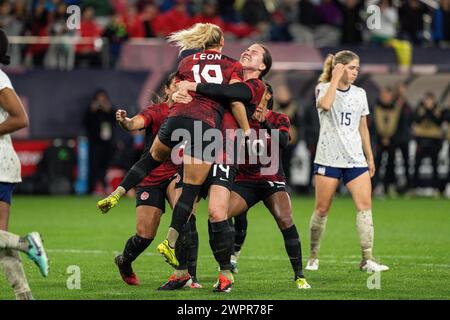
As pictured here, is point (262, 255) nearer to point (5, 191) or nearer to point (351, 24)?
point (5, 191)

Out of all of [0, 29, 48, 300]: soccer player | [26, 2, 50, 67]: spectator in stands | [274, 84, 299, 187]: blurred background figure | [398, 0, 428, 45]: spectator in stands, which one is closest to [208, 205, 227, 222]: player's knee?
[0, 29, 48, 300]: soccer player

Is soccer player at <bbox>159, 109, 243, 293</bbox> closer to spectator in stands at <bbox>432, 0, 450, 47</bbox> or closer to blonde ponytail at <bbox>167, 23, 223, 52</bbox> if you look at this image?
blonde ponytail at <bbox>167, 23, 223, 52</bbox>

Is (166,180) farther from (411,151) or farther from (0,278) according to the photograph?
(411,151)

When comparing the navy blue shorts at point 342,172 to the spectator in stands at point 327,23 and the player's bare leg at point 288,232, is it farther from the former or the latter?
the spectator in stands at point 327,23

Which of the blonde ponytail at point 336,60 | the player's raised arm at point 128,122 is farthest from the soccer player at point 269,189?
the blonde ponytail at point 336,60

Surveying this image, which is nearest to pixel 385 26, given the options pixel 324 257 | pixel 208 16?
pixel 208 16

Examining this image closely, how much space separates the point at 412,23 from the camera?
26.3 meters

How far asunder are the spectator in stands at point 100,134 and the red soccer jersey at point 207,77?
46.3 feet

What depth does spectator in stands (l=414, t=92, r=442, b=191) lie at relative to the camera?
24484 millimetres

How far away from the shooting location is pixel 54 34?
24.7m

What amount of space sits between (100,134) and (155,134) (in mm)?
13562

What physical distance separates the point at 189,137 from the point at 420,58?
16034mm

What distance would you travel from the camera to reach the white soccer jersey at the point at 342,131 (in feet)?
40.8
